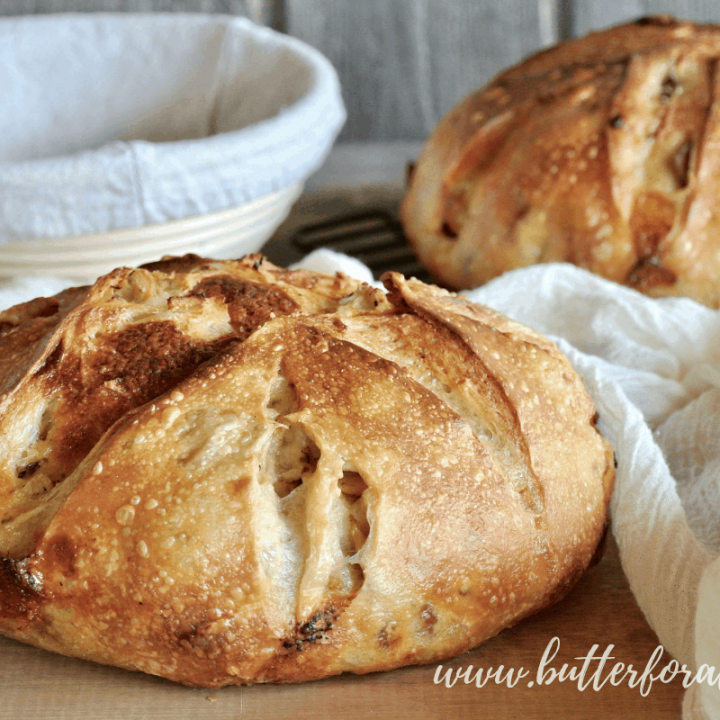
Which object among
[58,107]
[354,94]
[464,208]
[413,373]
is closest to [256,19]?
[354,94]

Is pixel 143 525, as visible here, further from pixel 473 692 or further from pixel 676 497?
pixel 676 497

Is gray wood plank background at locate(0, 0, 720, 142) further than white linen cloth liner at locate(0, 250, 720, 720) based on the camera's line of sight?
Yes

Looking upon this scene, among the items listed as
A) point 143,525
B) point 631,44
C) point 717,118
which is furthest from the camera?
point 631,44

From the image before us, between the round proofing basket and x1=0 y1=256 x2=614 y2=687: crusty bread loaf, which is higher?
x1=0 y1=256 x2=614 y2=687: crusty bread loaf

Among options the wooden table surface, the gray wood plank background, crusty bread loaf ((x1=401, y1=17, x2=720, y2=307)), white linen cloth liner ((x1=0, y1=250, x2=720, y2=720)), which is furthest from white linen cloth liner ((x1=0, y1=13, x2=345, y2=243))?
the wooden table surface

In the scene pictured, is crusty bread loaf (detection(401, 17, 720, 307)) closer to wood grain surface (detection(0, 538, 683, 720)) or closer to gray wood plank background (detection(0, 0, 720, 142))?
wood grain surface (detection(0, 538, 683, 720))

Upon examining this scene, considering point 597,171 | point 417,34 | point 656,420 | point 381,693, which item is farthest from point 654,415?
point 417,34

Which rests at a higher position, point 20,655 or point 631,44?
point 631,44

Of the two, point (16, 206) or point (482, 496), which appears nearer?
point (482, 496)
